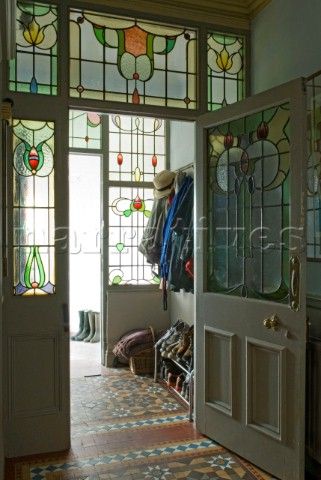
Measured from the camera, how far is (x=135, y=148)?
4.91 metres

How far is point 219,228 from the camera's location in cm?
289

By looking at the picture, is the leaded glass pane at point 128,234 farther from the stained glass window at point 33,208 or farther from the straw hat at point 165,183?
the stained glass window at point 33,208

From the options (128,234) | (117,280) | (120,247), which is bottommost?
(117,280)

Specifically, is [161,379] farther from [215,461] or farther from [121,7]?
[121,7]

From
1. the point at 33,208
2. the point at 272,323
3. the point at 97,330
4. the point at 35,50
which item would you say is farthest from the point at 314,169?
the point at 97,330

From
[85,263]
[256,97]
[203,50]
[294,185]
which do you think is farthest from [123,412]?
[85,263]

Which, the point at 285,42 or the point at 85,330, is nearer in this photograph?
the point at 285,42

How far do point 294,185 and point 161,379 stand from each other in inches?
101

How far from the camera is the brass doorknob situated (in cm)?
236

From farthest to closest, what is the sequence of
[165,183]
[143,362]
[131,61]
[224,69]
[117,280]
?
[117,280], [143,362], [165,183], [224,69], [131,61]

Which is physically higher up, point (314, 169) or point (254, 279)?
point (314, 169)

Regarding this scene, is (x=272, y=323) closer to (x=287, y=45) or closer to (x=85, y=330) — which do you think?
(x=287, y=45)

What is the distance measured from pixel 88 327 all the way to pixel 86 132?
268 cm

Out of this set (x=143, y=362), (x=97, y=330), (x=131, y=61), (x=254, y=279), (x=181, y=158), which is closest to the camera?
Answer: (x=254, y=279)
